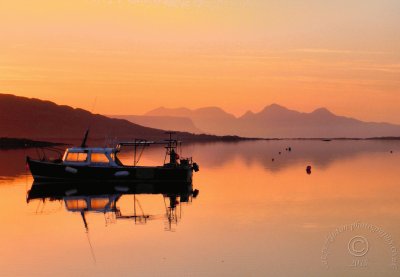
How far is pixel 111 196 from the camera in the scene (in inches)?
1853

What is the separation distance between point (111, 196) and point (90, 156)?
8.34 metres

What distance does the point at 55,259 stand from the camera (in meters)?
25.3


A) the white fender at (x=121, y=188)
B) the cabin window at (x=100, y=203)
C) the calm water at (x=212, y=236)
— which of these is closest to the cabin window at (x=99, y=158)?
the white fender at (x=121, y=188)

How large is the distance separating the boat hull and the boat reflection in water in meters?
0.53

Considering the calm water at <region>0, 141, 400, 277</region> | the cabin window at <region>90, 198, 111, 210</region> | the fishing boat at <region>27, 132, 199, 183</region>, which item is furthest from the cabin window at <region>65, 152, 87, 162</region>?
the cabin window at <region>90, 198, 111, 210</region>

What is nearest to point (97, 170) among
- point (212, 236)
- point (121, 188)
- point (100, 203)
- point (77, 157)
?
point (77, 157)

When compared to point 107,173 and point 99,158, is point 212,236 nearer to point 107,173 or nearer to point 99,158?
point 107,173

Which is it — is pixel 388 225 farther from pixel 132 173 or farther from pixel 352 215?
pixel 132 173

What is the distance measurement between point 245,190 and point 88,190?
13068 millimetres

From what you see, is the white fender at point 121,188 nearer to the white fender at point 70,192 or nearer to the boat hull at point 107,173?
the boat hull at point 107,173

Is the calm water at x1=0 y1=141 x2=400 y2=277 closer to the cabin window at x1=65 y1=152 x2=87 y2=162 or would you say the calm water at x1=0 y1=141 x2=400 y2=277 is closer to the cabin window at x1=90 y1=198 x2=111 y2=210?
the cabin window at x1=90 y1=198 x2=111 y2=210

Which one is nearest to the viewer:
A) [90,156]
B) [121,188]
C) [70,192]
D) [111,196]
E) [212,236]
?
[212,236]

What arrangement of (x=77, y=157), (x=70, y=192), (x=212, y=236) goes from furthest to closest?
1. (x=77, y=157)
2. (x=70, y=192)
3. (x=212, y=236)

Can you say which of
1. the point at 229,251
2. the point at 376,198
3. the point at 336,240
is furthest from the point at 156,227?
the point at 376,198
